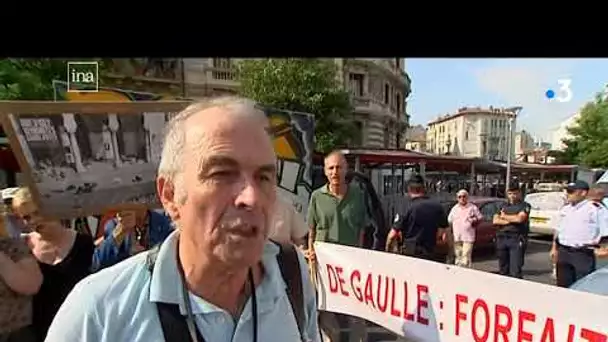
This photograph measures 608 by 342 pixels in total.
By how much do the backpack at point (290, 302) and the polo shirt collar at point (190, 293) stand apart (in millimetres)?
12

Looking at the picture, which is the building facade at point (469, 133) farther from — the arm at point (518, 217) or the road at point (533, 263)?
the arm at point (518, 217)

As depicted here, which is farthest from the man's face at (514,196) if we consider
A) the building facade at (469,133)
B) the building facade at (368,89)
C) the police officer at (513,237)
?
the building facade at (469,133)

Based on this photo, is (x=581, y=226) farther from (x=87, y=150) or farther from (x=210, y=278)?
(x=210, y=278)

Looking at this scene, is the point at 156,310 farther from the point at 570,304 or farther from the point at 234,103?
the point at 570,304

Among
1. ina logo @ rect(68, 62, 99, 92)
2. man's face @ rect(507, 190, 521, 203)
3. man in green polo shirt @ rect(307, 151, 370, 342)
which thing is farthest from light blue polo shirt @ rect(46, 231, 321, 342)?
man's face @ rect(507, 190, 521, 203)

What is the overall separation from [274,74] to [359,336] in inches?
841

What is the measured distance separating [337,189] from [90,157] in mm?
1718

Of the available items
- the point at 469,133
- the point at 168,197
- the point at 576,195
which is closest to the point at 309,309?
the point at 168,197

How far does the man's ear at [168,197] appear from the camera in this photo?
4.99 feet

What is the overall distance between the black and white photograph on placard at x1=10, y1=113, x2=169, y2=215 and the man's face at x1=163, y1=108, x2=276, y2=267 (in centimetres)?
286

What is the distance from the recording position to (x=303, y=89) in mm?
26672
